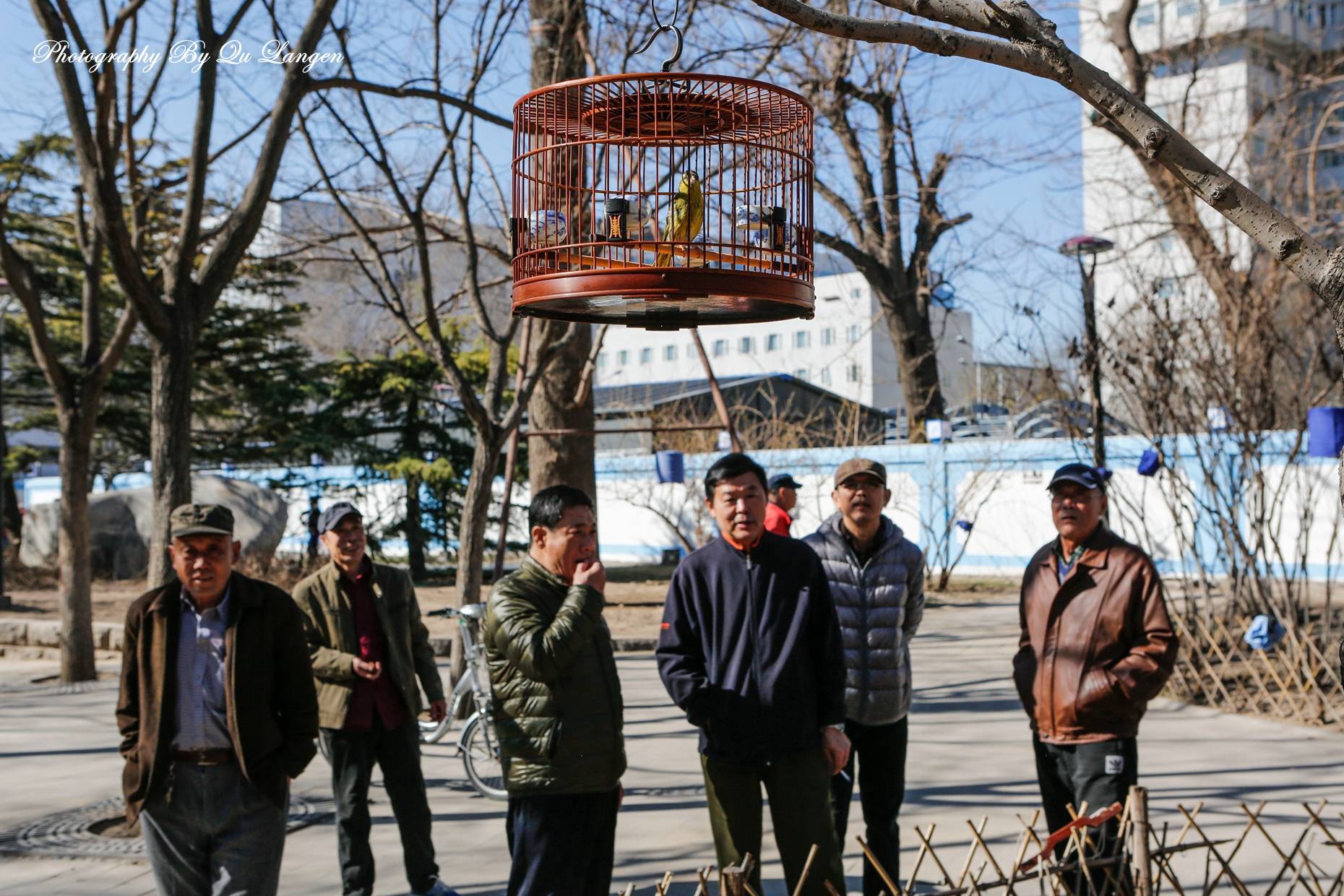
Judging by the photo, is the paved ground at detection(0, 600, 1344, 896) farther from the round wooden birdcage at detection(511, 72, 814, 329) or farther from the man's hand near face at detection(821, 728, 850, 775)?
the round wooden birdcage at detection(511, 72, 814, 329)

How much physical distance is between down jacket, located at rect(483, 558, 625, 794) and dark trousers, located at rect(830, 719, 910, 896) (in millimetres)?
1282

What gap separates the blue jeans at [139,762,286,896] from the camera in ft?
14.1

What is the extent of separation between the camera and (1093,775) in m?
4.88

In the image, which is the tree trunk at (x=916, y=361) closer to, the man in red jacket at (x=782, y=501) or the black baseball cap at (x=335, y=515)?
the man in red jacket at (x=782, y=501)

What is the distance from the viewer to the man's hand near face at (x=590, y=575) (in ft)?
14.4

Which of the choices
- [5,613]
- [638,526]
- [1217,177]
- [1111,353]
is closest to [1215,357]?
[1111,353]

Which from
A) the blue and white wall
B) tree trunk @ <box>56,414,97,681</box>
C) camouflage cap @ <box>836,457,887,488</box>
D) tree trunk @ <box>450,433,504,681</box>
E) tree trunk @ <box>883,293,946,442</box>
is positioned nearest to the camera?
camouflage cap @ <box>836,457,887,488</box>

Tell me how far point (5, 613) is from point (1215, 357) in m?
15.6

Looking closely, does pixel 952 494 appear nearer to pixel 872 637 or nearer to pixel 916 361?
pixel 916 361

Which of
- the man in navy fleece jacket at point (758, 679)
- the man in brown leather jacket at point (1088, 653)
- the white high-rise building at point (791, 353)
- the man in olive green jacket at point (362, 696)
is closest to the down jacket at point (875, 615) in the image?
the man in brown leather jacket at point (1088, 653)

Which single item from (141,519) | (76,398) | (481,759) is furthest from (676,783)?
(141,519)

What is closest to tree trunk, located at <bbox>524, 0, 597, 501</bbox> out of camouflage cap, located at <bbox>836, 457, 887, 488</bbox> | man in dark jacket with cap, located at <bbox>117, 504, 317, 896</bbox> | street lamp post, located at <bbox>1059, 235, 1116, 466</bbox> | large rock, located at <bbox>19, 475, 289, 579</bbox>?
street lamp post, located at <bbox>1059, 235, 1116, 466</bbox>

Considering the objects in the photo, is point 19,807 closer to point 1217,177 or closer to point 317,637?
point 317,637

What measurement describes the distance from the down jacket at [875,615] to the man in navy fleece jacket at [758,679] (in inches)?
25.6
